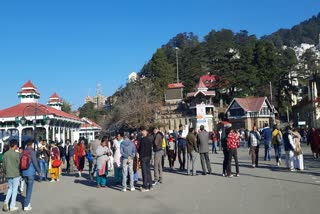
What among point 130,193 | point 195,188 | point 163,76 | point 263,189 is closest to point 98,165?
point 130,193

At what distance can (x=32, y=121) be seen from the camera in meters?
42.4

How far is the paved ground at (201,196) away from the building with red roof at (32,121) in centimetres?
2784

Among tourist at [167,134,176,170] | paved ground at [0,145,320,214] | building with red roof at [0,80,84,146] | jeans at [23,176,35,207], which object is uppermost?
building with red roof at [0,80,84,146]

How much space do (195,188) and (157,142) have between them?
6.80ft

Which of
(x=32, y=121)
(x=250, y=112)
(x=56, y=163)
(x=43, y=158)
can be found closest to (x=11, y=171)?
(x=56, y=163)

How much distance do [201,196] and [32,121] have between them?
116ft

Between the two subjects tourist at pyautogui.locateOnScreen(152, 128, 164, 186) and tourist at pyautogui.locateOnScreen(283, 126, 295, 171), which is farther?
tourist at pyautogui.locateOnScreen(283, 126, 295, 171)

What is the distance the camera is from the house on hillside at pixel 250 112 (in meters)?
70.8

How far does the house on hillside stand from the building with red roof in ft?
100

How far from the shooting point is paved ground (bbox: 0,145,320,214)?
8.69m

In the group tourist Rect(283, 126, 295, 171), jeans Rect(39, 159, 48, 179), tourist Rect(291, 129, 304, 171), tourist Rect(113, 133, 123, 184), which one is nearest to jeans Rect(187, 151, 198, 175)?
tourist Rect(113, 133, 123, 184)

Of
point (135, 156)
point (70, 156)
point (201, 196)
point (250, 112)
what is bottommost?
point (201, 196)

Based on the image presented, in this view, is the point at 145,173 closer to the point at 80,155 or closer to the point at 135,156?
the point at 135,156

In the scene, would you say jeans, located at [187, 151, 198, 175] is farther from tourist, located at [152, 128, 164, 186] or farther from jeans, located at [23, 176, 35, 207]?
jeans, located at [23, 176, 35, 207]
